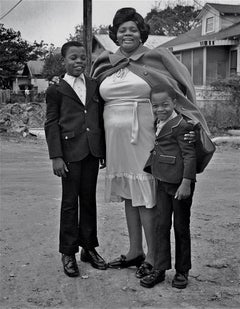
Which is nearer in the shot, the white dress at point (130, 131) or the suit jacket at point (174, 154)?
the suit jacket at point (174, 154)

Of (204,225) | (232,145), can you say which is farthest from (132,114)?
(232,145)

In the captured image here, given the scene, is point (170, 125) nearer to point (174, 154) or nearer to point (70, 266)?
point (174, 154)

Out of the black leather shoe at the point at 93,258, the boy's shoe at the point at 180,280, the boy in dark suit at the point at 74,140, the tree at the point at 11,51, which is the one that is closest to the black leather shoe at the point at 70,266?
the boy in dark suit at the point at 74,140

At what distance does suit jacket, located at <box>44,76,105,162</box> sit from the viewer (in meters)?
4.36

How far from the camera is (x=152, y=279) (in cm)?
422

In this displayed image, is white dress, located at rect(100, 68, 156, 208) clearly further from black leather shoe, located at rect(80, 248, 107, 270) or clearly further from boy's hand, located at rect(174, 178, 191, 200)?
black leather shoe, located at rect(80, 248, 107, 270)

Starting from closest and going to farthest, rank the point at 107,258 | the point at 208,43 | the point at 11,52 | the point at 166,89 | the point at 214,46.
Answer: the point at 166,89, the point at 107,258, the point at 208,43, the point at 214,46, the point at 11,52

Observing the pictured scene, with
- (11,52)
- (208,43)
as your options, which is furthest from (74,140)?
(11,52)

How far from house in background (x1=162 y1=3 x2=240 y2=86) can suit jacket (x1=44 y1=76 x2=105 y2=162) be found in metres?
22.9

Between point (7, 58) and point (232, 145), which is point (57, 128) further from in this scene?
point (7, 58)

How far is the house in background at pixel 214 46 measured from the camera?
90.2 feet

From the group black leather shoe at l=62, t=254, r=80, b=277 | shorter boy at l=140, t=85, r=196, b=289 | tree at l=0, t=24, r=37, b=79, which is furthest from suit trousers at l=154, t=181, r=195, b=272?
tree at l=0, t=24, r=37, b=79

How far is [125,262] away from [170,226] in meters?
0.68

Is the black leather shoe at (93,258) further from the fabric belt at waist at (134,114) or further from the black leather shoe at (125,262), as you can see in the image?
the fabric belt at waist at (134,114)
